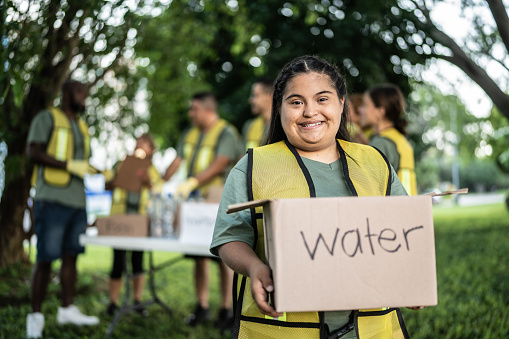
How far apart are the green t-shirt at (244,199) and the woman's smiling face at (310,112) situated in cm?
8

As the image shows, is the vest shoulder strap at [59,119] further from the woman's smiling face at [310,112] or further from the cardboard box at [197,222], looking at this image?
the woman's smiling face at [310,112]

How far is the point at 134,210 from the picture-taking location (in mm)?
5734

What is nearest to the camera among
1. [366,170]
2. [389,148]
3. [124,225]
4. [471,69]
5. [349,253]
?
[349,253]

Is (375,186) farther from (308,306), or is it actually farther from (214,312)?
(214,312)

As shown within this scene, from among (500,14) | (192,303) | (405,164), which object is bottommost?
(192,303)

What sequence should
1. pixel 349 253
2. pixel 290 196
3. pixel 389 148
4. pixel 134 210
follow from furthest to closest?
pixel 134 210, pixel 389 148, pixel 290 196, pixel 349 253

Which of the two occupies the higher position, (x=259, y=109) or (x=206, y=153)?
(x=259, y=109)

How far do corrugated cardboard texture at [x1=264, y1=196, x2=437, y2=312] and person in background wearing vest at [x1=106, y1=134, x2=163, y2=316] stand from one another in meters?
3.56

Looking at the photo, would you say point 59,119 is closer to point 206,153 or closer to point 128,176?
point 128,176

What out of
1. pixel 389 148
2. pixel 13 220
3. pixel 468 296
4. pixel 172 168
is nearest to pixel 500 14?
pixel 389 148

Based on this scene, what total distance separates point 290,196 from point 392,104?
7.11 feet

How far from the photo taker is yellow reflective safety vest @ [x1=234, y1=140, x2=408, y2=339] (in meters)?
1.53

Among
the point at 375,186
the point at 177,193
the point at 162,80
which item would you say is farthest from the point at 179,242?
the point at 162,80

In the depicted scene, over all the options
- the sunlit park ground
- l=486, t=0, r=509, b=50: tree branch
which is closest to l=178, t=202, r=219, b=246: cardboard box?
the sunlit park ground
